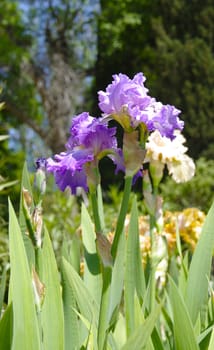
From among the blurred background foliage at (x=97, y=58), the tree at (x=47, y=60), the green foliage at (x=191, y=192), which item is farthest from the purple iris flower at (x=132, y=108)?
the tree at (x=47, y=60)

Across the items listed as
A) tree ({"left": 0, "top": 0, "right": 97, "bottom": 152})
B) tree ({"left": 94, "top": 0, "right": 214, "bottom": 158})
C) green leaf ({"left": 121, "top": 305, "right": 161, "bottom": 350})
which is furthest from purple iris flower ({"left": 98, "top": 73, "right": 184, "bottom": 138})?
tree ({"left": 0, "top": 0, "right": 97, "bottom": 152})

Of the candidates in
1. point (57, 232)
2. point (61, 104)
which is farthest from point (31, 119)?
point (57, 232)

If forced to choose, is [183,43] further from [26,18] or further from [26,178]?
[26,178]

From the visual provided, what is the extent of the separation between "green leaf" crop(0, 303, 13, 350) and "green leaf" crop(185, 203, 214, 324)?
0.47 m

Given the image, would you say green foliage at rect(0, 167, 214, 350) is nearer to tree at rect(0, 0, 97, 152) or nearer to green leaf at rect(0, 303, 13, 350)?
green leaf at rect(0, 303, 13, 350)

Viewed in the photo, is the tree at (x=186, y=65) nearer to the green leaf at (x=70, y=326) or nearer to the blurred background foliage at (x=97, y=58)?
the blurred background foliage at (x=97, y=58)

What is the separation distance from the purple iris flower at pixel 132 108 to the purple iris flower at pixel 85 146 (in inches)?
1.2

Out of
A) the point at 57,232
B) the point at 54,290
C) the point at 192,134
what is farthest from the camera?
the point at 192,134

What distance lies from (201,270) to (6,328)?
49 cm

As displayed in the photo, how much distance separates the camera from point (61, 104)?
10.8 metres

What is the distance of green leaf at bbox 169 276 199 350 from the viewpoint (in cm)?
103

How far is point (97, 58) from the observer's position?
11.5m

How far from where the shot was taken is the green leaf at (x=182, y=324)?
40.5 inches

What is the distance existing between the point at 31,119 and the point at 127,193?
10493mm
